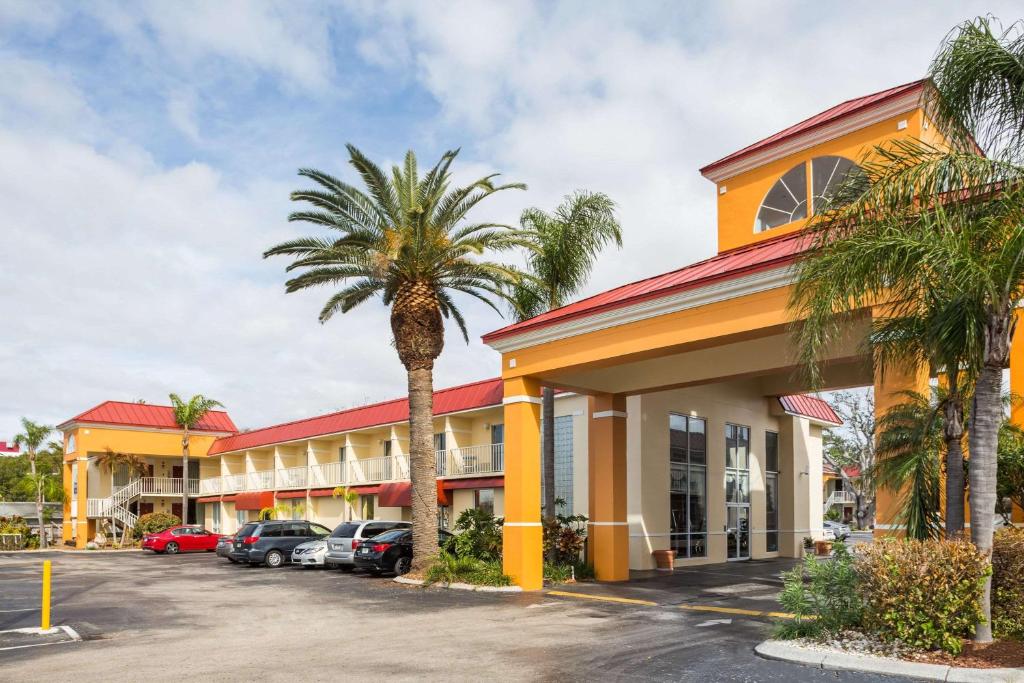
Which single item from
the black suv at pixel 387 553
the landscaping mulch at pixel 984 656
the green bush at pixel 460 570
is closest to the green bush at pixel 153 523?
the black suv at pixel 387 553

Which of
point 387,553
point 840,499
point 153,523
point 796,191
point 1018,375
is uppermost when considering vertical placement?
point 796,191

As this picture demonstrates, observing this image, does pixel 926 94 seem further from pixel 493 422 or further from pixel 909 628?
pixel 493 422

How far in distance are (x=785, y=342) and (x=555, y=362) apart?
490 cm

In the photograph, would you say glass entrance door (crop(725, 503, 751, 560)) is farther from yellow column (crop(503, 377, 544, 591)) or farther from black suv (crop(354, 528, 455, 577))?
yellow column (crop(503, 377, 544, 591))

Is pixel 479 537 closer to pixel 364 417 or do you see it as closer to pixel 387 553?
pixel 387 553

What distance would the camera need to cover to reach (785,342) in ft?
61.3

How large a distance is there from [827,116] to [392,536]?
51.9 feet

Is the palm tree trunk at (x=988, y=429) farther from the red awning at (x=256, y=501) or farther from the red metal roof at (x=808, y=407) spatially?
the red awning at (x=256, y=501)

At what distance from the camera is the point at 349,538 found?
27234 millimetres

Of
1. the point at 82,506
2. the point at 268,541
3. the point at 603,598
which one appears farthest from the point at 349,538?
the point at 82,506

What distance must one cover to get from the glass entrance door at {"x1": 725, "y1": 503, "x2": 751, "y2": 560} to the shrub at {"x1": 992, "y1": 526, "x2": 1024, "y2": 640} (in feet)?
62.2

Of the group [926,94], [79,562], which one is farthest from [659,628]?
[79,562]

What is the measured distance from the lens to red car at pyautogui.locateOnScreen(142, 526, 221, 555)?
136ft

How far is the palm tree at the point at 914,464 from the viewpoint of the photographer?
11383 millimetres
